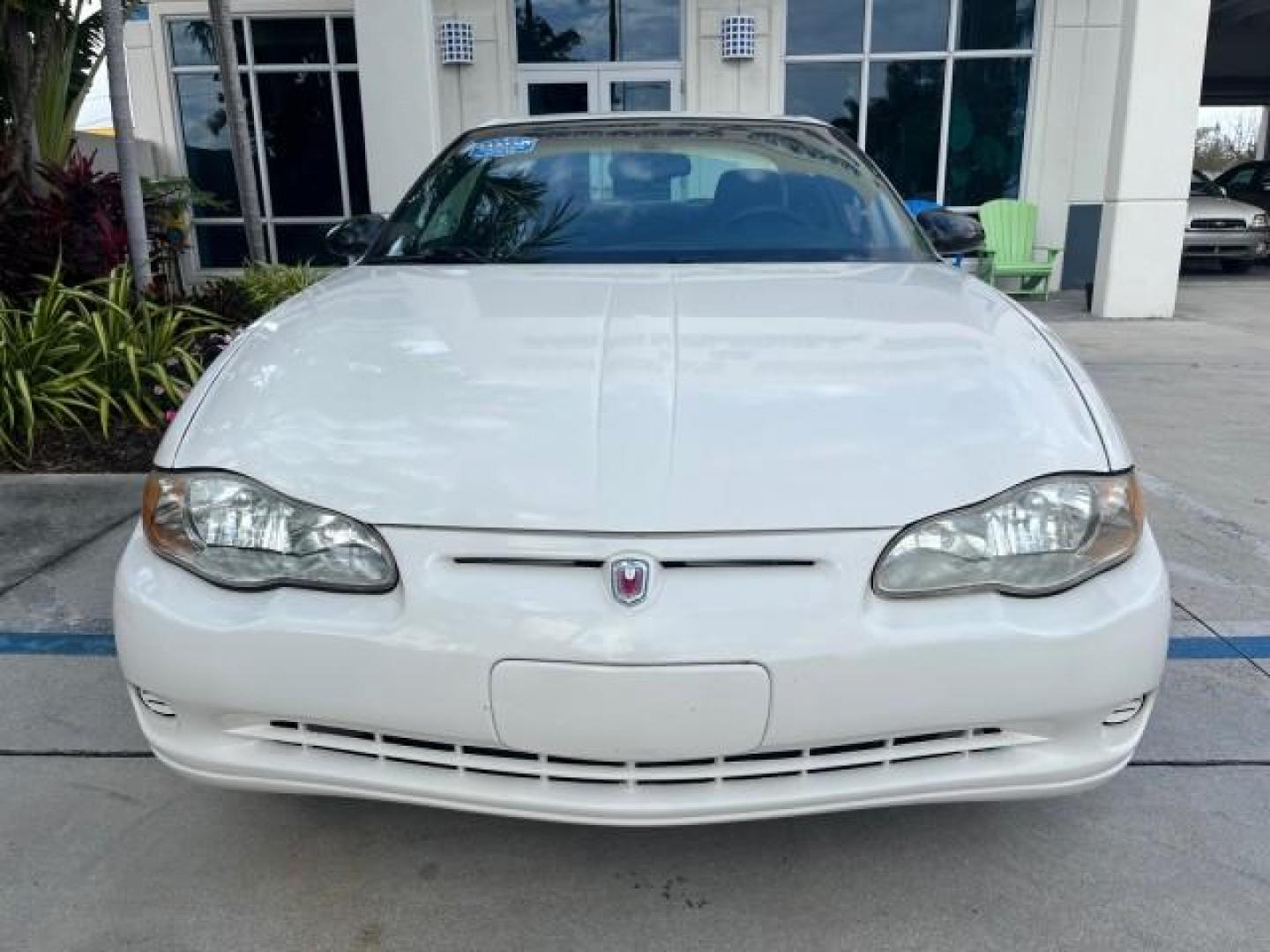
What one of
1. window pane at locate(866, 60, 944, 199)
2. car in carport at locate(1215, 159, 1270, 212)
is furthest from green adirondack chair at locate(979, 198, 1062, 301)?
car in carport at locate(1215, 159, 1270, 212)

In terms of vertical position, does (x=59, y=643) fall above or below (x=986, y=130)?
below

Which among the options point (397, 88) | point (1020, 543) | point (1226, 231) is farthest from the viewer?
point (1226, 231)

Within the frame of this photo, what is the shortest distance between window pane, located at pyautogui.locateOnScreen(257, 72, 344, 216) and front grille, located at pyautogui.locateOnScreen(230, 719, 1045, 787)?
11.1 metres

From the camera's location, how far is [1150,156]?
9.27 metres

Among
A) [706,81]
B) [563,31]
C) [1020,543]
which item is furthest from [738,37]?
[1020,543]

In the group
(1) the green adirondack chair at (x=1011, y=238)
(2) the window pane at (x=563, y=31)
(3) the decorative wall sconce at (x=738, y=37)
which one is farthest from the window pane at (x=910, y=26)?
(2) the window pane at (x=563, y=31)

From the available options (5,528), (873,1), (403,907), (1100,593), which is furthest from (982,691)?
(873,1)

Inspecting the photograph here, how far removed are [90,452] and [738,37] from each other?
8.49 metres

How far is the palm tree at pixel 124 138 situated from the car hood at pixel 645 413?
3.97 m

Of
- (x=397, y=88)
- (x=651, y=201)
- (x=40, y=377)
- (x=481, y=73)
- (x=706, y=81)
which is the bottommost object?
(x=40, y=377)

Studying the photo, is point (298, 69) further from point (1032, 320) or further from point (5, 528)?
Result: point (1032, 320)

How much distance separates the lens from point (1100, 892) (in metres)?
1.85

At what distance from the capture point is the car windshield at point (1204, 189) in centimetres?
1543

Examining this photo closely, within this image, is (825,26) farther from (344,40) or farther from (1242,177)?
(1242,177)
